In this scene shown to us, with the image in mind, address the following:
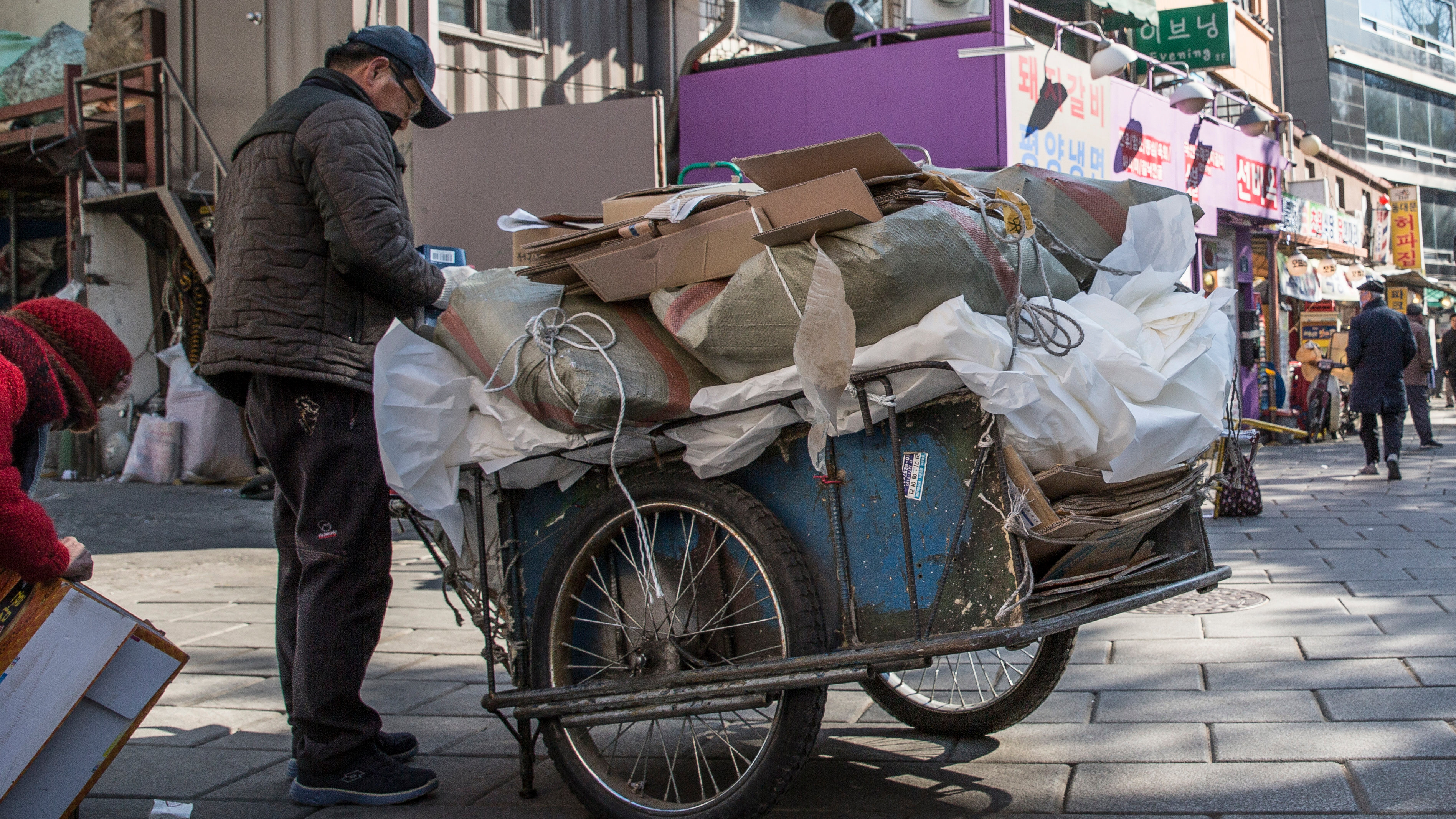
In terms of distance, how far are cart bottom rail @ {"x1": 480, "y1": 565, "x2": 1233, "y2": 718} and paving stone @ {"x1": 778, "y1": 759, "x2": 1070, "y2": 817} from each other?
45 cm

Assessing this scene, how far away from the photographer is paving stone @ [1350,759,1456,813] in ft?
8.66

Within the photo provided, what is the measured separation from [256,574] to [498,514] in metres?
4.10

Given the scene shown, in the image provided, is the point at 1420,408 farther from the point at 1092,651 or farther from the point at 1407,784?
the point at 1407,784

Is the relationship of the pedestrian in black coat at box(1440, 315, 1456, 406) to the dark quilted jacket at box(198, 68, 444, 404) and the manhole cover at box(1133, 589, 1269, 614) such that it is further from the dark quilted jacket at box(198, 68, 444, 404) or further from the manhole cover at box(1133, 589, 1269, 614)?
the dark quilted jacket at box(198, 68, 444, 404)

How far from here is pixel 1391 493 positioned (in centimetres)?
900

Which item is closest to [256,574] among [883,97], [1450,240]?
[883,97]

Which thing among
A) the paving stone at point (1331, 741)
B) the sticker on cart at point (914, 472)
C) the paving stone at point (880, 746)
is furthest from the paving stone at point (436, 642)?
the paving stone at point (1331, 741)

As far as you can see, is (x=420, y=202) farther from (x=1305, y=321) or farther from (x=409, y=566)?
(x=1305, y=321)

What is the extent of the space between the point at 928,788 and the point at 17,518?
2176 mm

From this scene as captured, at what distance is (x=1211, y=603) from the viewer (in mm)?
5141

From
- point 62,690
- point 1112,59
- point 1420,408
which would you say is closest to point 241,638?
point 62,690

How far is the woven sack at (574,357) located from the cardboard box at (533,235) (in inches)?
7.2

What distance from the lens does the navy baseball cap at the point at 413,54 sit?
10.1ft

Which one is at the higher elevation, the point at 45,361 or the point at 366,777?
the point at 45,361
